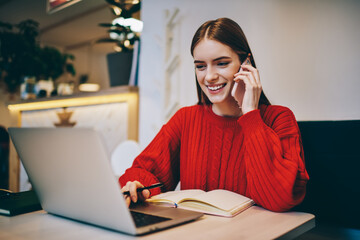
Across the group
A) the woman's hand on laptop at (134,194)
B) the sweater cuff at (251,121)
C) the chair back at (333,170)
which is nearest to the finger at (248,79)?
the sweater cuff at (251,121)

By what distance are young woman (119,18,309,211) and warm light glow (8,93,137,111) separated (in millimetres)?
1003

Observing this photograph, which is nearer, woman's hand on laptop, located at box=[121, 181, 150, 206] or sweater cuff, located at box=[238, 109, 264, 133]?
woman's hand on laptop, located at box=[121, 181, 150, 206]

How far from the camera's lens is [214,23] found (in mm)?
1110

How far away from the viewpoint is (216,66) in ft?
3.54

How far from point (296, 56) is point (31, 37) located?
8.56 ft

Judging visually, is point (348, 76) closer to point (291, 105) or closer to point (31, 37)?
point (291, 105)

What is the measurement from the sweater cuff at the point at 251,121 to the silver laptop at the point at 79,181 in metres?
0.37

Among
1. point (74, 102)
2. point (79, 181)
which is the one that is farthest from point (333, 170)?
point (74, 102)

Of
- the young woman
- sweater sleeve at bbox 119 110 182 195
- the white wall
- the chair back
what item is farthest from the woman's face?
the white wall

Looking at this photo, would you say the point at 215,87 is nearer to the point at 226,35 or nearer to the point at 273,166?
the point at 226,35

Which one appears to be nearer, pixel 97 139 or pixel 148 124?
pixel 97 139

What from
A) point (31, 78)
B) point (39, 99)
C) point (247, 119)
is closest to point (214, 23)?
point (247, 119)

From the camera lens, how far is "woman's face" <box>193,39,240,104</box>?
106 cm

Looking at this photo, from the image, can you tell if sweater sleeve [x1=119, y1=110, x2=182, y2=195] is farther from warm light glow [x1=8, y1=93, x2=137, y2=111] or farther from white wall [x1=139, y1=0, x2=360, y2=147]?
warm light glow [x1=8, y1=93, x2=137, y2=111]
